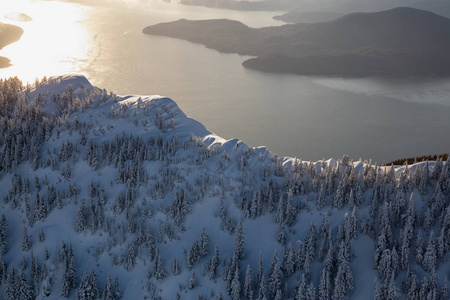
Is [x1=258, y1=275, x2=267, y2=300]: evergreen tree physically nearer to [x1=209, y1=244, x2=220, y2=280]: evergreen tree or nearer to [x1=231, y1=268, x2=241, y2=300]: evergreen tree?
[x1=231, y1=268, x2=241, y2=300]: evergreen tree

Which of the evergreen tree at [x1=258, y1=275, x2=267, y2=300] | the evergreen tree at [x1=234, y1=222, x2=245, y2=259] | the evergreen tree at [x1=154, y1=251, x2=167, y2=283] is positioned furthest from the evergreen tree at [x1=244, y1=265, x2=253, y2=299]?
the evergreen tree at [x1=154, y1=251, x2=167, y2=283]

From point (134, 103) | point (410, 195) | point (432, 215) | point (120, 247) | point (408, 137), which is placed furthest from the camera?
point (408, 137)

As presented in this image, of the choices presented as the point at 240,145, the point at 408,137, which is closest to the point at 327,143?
the point at 408,137

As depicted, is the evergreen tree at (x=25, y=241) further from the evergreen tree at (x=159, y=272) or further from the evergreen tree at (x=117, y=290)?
the evergreen tree at (x=159, y=272)

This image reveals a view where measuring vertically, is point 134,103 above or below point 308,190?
above

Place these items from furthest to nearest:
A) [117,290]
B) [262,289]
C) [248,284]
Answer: [117,290]
[248,284]
[262,289]

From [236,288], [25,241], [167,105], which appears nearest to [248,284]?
[236,288]

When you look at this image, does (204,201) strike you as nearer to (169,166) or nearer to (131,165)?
(169,166)

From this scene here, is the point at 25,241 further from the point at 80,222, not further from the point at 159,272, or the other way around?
the point at 159,272
